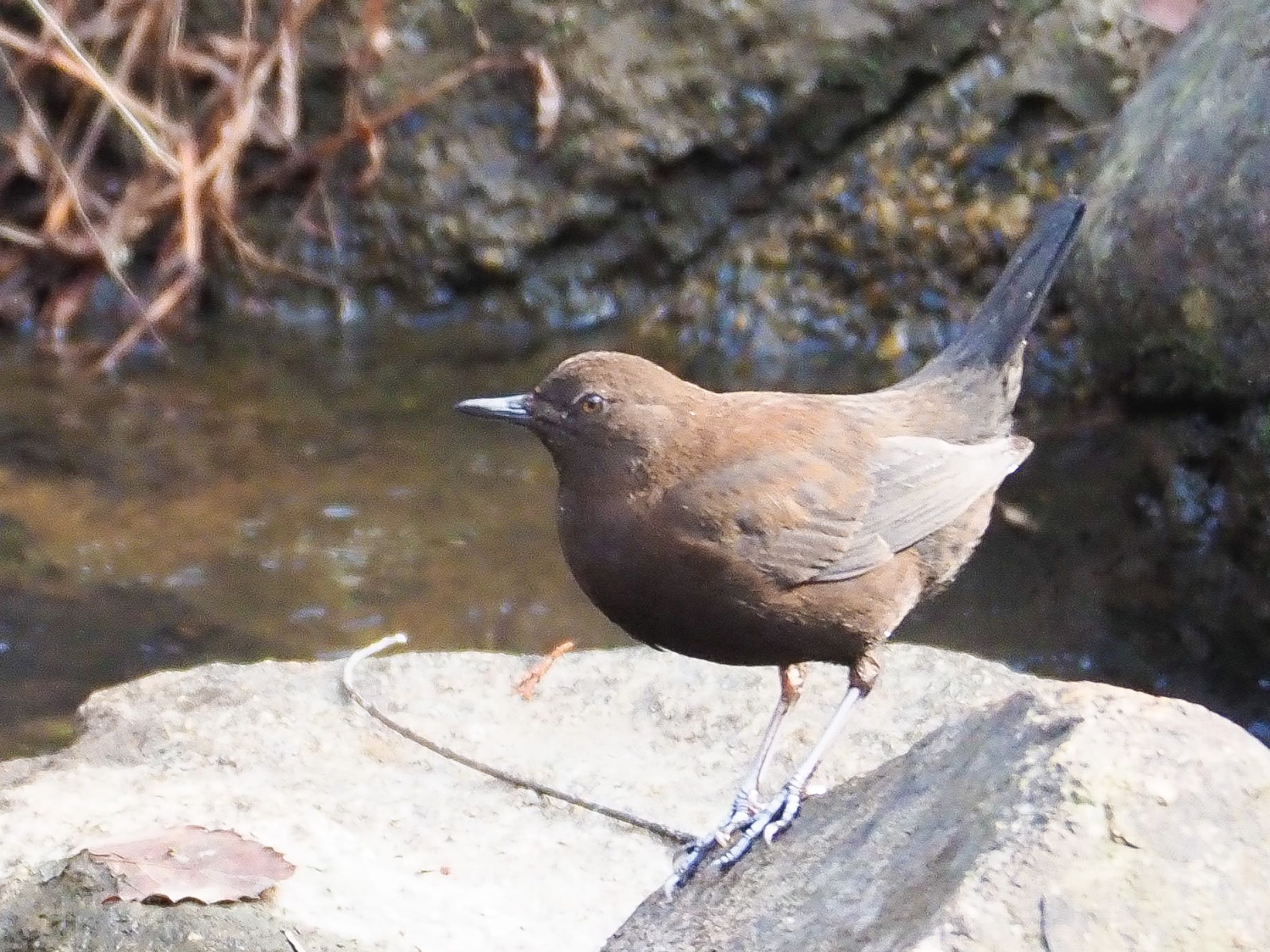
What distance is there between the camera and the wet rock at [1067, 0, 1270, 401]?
16.2ft

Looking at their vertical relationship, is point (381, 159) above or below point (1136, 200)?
below

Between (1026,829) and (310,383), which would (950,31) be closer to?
(310,383)

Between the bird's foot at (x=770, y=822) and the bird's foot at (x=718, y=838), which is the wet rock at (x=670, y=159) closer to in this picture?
the bird's foot at (x=718, y=838)

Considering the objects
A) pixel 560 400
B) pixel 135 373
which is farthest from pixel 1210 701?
pixel 135 373

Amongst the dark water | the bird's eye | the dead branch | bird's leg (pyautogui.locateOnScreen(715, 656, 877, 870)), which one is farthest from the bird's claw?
the dark water

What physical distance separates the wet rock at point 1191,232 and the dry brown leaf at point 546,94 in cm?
278

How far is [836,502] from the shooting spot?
3.43 meters

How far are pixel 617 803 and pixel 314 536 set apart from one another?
2.37m

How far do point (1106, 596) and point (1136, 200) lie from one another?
1324 millimetres

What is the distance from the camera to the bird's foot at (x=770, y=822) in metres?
2.90

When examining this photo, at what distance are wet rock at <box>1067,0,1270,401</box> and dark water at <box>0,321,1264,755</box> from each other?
2.66 feet

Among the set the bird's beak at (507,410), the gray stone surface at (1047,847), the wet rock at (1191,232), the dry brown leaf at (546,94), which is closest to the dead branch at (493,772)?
the bird's beak at (507,410)

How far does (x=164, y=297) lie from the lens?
7.47 meters

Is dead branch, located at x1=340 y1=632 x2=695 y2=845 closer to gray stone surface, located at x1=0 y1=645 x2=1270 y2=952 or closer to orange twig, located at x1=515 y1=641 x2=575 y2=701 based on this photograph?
gray stone surface, located at x1=0 y1=645 x2=1270 y2=952
